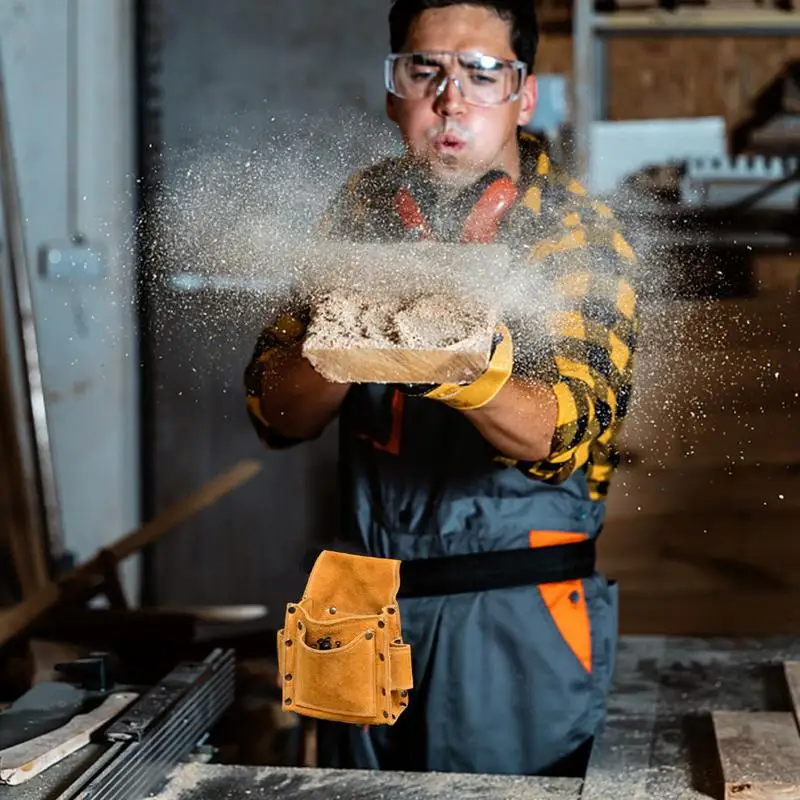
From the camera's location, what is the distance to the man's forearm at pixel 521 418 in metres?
1.19

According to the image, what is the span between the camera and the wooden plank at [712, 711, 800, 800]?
1246 millimetres

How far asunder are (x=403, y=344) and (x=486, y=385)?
11 cm

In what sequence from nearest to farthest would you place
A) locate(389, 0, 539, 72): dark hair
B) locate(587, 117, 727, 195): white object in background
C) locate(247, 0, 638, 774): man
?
locate(247, 0, 638, 774): man < locate(389, 0, 539, 72): dark hair < locate(587, 117, 727, 195): white object in background

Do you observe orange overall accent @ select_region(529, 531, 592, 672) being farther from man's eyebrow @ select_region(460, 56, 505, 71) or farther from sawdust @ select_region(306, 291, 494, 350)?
man's eyebrow @ select_region(460, 56, 505, 71)

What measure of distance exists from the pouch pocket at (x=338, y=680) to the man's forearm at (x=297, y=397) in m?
0.31

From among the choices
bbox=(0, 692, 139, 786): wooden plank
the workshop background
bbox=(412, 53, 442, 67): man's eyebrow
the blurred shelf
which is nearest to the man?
bbox=(412, 53, 442, 67): man's eyebrow

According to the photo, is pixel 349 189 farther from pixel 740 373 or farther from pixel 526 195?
pixel 740 373

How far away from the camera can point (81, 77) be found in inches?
117

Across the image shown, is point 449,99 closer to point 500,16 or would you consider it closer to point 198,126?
point 500,16

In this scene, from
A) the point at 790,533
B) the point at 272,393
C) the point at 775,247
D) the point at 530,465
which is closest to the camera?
the point at 530,465

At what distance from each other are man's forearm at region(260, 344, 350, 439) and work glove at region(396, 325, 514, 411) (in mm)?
206

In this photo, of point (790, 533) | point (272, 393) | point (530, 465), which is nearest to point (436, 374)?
point (530, 465)

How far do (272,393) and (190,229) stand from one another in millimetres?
229

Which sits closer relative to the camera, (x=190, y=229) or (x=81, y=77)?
(x=190, y=229)
